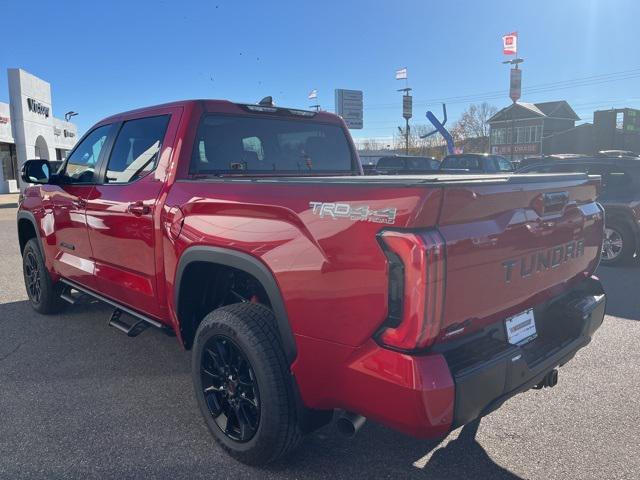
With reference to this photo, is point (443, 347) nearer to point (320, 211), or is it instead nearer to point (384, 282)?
point (384, 282)

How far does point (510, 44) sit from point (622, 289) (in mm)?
28948

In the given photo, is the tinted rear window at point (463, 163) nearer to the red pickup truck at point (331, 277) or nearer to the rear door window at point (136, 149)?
the red pickup truck at point (331, 277)

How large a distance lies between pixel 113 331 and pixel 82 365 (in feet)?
2.78

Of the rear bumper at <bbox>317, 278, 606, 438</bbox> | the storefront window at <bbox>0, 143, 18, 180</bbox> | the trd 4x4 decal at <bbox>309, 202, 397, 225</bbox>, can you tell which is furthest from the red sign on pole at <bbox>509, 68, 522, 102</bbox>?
the trd 4x4 decal at <bbox>309, 202, 397, 225</bbox>

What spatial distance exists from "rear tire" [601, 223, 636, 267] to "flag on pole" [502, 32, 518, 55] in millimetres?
27136

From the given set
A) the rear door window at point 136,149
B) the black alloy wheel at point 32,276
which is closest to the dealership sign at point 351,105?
the black alloy wheel at point 32,276

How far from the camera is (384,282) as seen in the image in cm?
193

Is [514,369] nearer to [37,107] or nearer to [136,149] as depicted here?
[136,149]

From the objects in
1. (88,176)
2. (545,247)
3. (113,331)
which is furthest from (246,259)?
(113,331)

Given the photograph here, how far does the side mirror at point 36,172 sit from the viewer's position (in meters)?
4.44

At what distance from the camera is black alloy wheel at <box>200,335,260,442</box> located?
2594 millimetres

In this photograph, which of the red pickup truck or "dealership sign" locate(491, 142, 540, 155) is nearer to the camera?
the red pickup truck

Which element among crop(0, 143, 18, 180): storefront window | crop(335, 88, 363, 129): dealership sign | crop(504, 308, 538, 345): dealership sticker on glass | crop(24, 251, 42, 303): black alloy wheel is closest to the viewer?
crop(504, 308, 538, 345): dealership sticker on glass

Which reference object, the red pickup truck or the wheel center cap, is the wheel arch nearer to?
the red pickup truck
